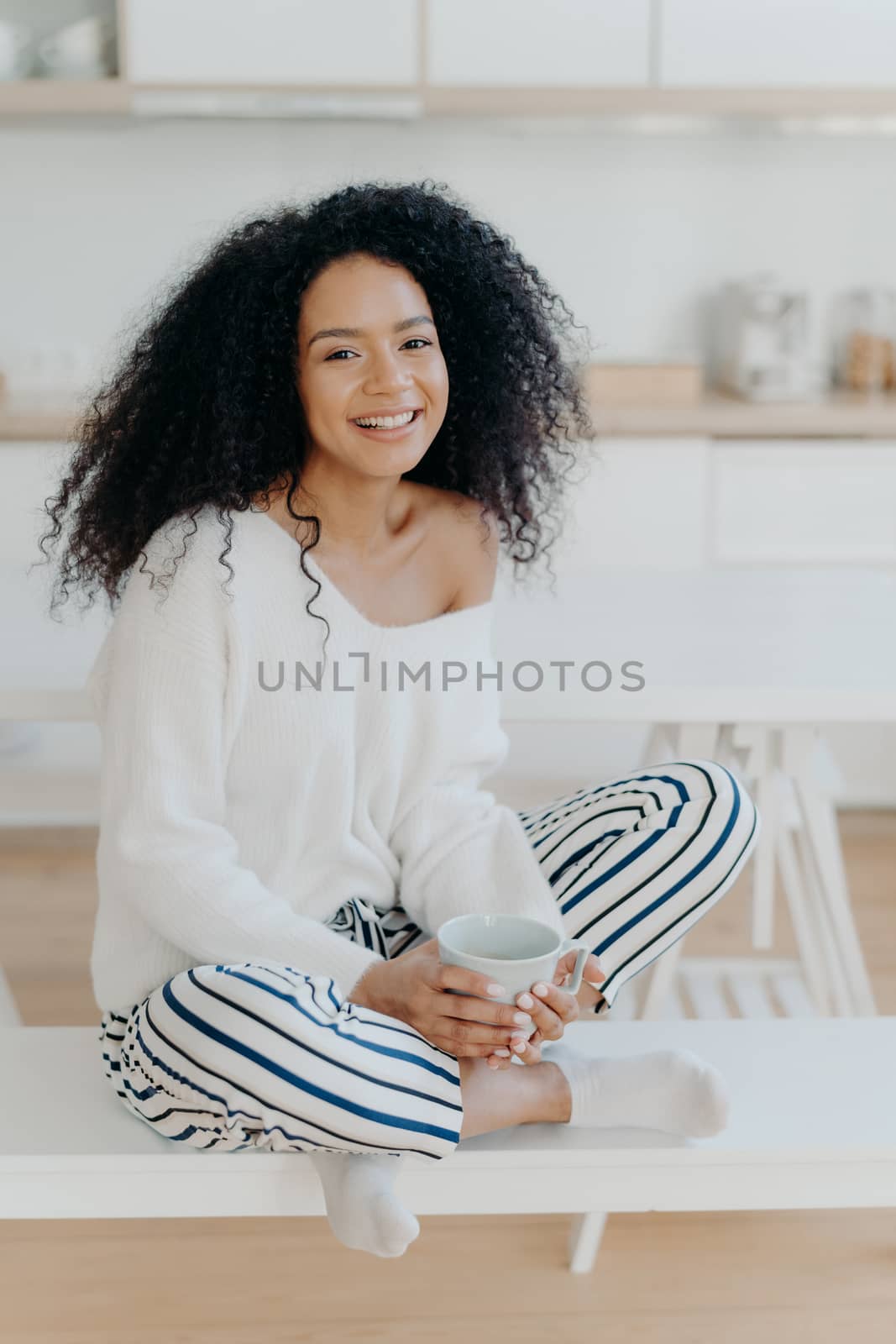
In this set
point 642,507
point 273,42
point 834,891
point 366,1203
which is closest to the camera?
point 366,1203

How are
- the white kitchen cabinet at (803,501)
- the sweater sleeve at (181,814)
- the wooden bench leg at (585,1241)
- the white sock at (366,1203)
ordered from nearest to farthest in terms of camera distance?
the white sock at (366,1203), the sweater sleeve at (181,814), the wooden bench leg at (585,1241), the white kitchen cabinet at (803,501)

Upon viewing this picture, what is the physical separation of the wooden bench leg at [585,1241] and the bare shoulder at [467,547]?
2.11 ft

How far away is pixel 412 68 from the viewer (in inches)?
106

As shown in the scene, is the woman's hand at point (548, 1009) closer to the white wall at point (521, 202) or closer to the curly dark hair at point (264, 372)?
the curly dark hair at point (264, 372)

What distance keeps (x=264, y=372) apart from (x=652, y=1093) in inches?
28.4

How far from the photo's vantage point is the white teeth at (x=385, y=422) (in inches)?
51.7

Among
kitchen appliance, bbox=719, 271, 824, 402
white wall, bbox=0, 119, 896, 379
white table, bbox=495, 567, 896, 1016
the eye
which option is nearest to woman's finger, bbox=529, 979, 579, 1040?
white table, bbox=495, 567, 896, 1016

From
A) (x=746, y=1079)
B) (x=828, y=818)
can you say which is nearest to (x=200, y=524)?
(x=746, y=1079)

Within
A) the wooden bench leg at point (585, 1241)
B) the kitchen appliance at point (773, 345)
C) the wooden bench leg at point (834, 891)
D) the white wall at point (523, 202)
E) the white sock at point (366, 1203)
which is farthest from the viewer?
the white wall at point (523, 202)

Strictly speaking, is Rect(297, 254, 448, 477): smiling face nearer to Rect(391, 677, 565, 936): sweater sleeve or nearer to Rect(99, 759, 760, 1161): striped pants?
Rect(391, 677, 565, 936): sweater sleeve

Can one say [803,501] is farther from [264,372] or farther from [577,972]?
[577,972]

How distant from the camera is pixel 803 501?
2.80 metres

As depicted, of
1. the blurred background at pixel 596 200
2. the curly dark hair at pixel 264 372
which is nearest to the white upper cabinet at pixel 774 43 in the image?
the blurred background at pixel 596 200

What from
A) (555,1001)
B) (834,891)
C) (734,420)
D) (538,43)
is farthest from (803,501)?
(555,1001)
